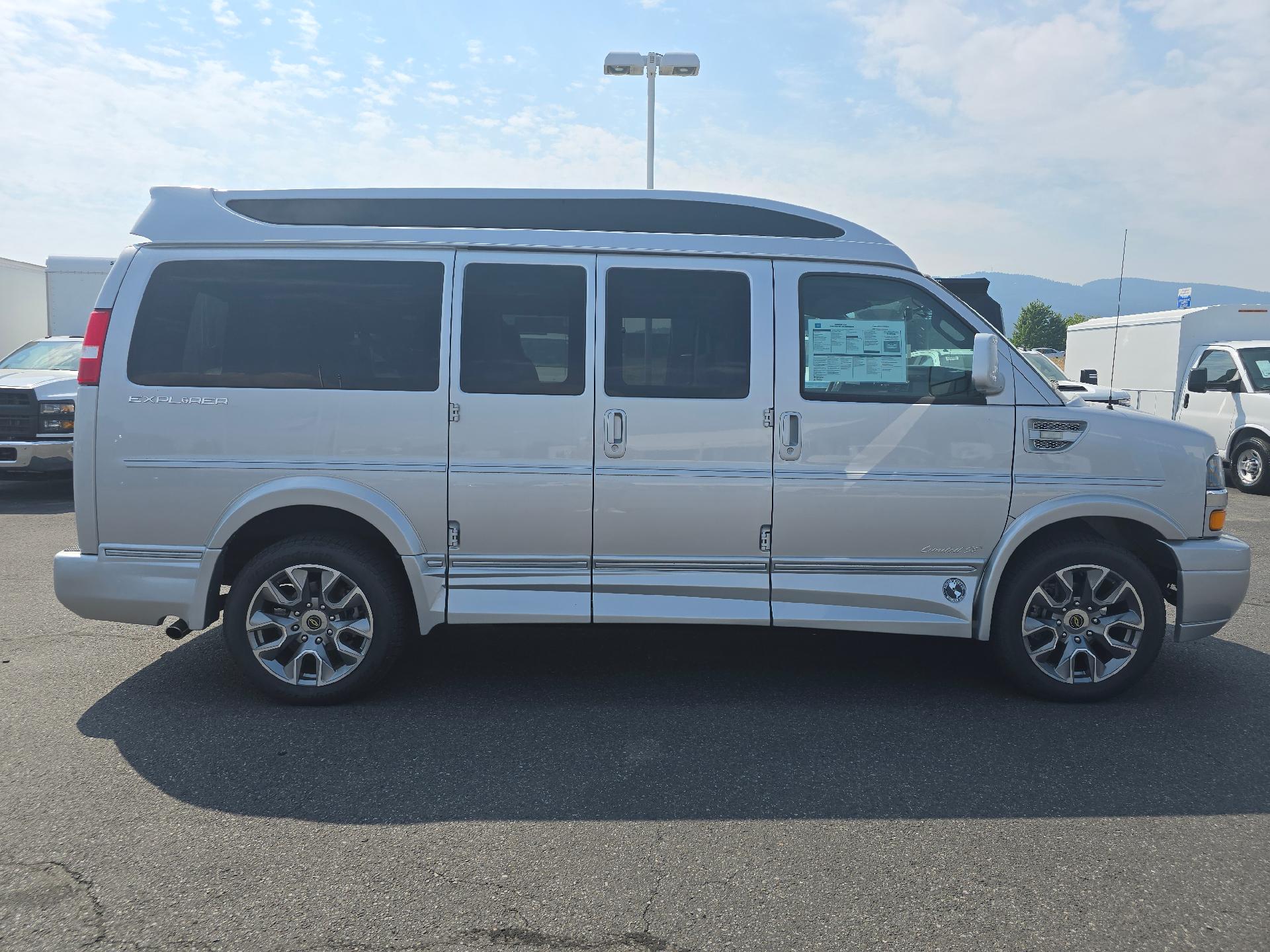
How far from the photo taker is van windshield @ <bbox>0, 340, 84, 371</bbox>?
12844 mm

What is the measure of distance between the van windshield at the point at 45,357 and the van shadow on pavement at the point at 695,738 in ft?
30.3

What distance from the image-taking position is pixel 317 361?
15.1ft

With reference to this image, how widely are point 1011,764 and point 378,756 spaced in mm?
2660

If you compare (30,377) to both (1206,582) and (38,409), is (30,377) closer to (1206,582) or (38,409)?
(38,409)

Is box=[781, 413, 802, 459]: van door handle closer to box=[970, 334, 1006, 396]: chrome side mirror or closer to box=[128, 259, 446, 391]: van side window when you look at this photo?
box=[970, 334, 1006, 396]: chrome side mirror

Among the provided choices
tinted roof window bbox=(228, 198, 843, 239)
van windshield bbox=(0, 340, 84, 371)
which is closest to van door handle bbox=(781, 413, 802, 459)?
tinted roof window bbox=(228, 198, 843, 239)

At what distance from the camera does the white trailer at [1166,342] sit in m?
14.5

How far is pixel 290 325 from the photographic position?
461 centimetres

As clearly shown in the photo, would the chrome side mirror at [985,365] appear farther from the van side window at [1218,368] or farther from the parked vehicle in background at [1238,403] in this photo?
the van side window at [1218,368]

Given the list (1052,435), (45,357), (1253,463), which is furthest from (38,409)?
(1253,463)

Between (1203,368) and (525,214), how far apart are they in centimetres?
1193

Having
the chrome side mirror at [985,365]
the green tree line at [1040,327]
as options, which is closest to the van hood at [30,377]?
the chrome side mirror at [985,365]

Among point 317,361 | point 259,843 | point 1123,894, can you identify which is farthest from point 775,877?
point 317,361

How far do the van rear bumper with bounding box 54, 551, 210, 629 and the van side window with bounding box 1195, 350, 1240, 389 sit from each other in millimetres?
13083
